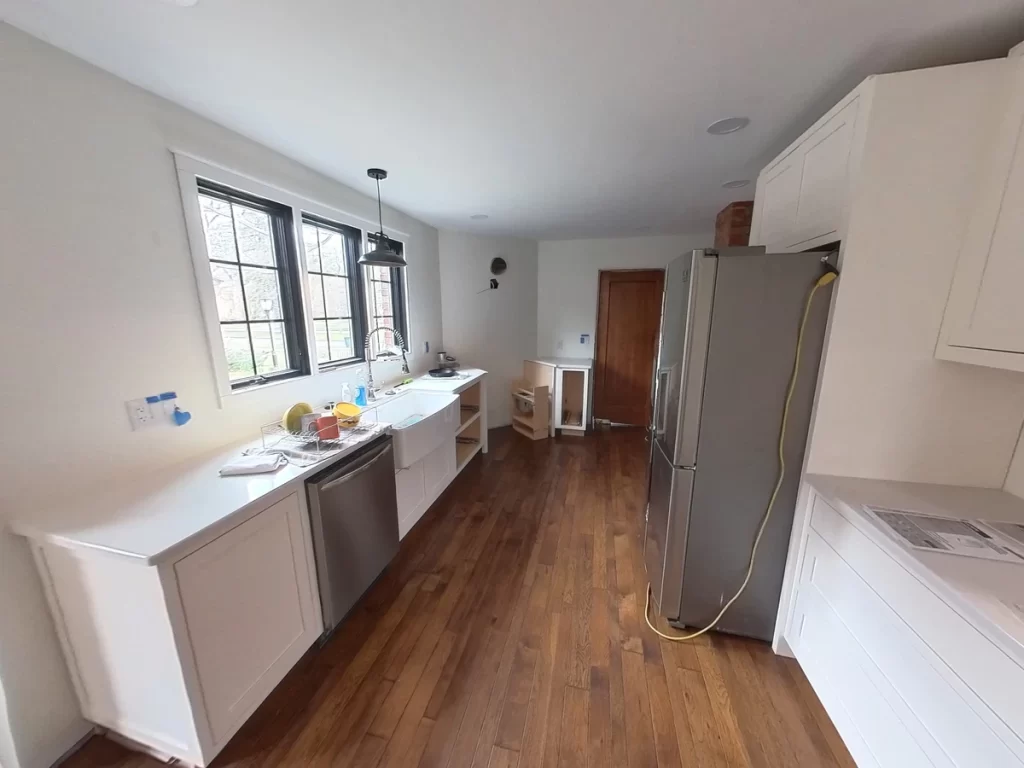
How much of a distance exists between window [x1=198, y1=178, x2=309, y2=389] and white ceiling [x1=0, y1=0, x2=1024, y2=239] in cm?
38

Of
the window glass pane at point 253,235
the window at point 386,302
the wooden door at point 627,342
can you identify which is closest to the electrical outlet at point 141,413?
the window glass pane at point 253,235

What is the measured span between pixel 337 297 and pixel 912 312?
3.07 meters

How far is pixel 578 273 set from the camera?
15.2 feet

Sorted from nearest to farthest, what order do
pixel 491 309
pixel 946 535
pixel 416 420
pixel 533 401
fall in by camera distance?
1. pixel 946 535
2. pixel 416 420
3. pixel 533 401
4. pixel 491 309

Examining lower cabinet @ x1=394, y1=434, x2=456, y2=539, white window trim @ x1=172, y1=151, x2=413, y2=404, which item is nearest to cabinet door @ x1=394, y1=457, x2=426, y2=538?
lower cabinet @ x1=394, y1=434, x2=456, y2=539

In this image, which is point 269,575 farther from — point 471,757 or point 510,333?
point 510,333

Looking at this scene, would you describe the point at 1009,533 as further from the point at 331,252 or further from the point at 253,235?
the point at 331,252

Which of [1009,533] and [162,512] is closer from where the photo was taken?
[1009,533]

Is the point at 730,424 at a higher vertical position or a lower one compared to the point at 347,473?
higher

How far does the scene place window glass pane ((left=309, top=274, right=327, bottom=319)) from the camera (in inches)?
96.3

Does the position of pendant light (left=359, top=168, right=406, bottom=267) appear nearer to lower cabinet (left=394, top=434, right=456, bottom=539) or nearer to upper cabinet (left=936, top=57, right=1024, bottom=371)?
lower cabinet (left=394, top=434, right=456, bottom=539)

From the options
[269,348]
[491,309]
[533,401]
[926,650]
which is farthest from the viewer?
[491,309]

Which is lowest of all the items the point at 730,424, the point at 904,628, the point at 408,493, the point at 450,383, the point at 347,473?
the point at 408,493

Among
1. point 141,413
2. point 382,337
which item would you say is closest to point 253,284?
point 141,413
